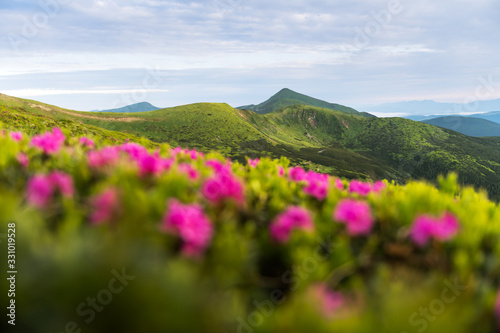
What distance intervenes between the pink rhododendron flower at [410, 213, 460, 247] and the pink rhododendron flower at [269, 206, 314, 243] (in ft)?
3.16

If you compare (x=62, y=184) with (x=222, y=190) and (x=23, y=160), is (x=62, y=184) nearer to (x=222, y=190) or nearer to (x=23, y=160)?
(x=23, y=160)

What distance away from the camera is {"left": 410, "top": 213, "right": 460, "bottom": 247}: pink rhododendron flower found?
9.18ft

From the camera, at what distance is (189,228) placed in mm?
2273

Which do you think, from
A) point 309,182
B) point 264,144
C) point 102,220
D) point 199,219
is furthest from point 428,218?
point 264,144

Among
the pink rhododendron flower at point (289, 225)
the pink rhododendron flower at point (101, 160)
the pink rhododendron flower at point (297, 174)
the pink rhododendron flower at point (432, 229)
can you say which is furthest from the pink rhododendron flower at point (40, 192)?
the pink rhododendron flower at point (297, 174)

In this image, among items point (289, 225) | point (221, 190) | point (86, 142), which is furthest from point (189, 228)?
point (86, 142)

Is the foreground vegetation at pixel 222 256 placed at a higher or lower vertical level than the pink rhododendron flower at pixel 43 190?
lower

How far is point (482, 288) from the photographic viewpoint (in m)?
2.42

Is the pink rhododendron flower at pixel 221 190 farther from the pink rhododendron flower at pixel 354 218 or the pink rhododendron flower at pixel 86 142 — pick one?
the pink rhododendron flower at pixel 86 142

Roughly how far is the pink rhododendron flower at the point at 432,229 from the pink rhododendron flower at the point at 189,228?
191cm

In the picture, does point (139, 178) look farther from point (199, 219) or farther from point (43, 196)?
point (199, 219)

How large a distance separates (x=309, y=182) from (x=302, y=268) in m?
2.16

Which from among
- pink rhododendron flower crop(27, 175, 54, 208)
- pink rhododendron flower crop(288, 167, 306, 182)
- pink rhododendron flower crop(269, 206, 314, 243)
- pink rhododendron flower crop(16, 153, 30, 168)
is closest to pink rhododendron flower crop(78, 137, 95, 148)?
pink rhododendron flower crop(16, 153, 30, 168)

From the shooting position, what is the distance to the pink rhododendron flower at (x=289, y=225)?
111 inches
